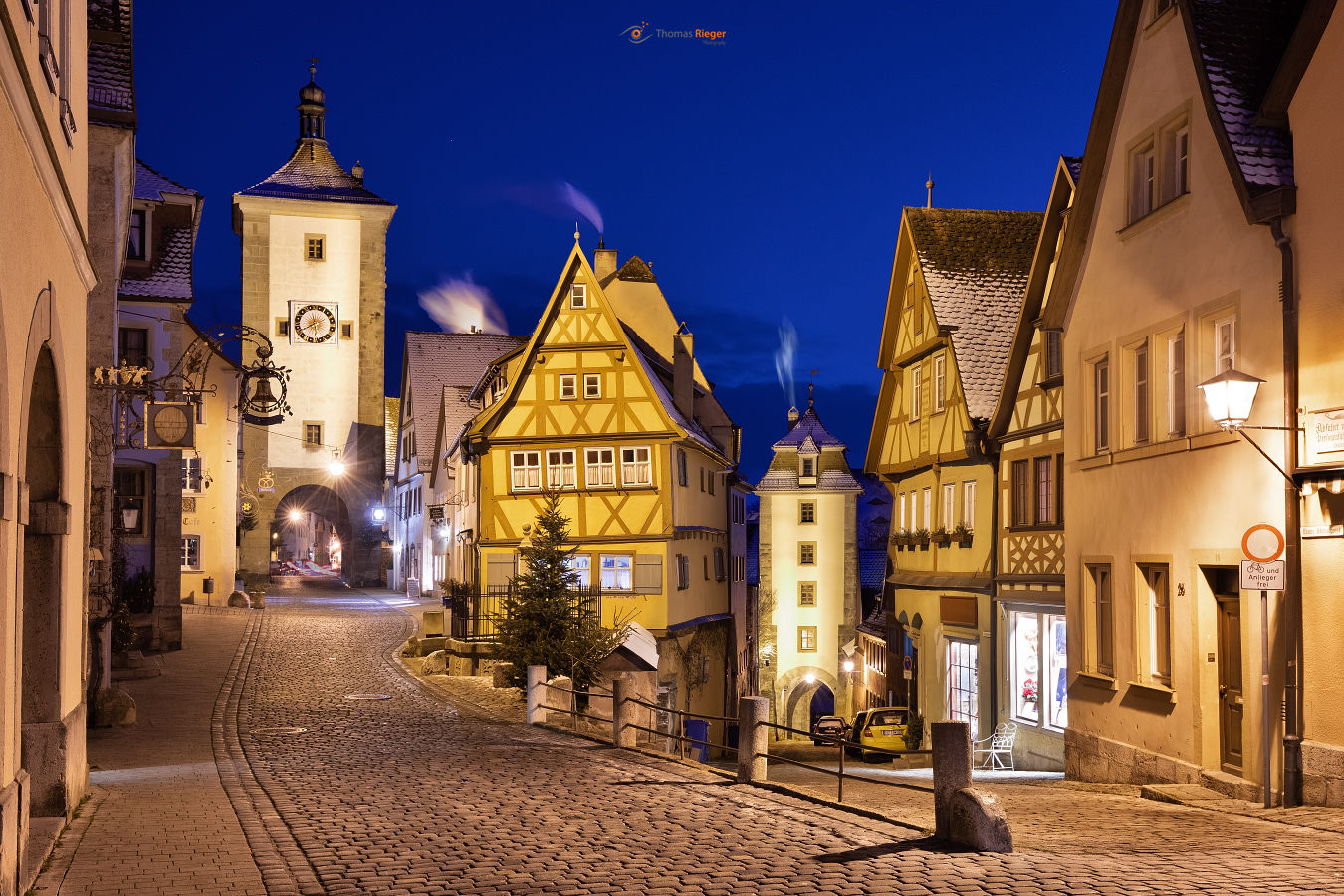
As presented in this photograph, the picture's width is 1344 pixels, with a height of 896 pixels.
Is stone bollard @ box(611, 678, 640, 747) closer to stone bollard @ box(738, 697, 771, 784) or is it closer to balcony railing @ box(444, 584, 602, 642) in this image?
stone bollard @ box(738, 697, 771, 784)

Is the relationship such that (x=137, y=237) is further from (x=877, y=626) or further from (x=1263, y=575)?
(x=1263, y=575)

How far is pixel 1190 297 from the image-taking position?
45.3ft

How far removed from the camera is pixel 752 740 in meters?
13.5

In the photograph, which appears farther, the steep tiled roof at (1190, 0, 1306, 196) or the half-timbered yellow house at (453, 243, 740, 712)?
the half-timbered yellow house at (453, 243, 740, 712)

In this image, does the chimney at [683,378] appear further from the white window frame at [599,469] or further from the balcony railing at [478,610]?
the balcony railing at [478,610]

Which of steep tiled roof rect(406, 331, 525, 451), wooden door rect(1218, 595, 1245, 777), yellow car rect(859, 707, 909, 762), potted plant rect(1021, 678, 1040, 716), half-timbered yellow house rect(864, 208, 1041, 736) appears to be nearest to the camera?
wooden door rect(1218, 595, 1245, 777)

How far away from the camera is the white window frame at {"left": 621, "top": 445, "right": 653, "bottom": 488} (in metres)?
32.2

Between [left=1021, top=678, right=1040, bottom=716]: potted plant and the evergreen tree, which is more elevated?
the evergreen tree

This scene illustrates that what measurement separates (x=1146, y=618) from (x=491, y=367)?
25.8 m

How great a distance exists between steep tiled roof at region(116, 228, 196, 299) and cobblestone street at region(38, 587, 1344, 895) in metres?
16.2

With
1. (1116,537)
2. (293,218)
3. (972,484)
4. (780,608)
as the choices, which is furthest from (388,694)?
(293,218)

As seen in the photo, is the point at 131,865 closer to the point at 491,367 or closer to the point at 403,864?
the point at 403,864

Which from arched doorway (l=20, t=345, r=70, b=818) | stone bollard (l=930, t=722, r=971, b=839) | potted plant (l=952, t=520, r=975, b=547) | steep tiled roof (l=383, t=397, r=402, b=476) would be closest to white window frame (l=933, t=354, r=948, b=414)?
potted plant (l=952, t=520, r=975, b=547)

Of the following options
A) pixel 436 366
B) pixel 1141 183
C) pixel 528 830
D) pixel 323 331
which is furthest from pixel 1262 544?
pixel 323 331
